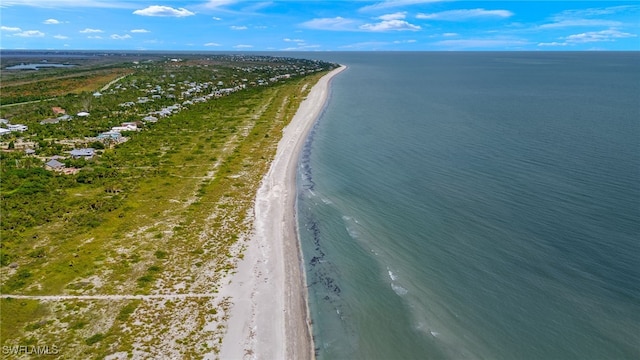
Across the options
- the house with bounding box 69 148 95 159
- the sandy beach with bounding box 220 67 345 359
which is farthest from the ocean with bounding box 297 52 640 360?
the house with bounding box 69 148 95 159

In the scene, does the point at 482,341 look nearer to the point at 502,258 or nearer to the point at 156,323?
the point at 502,258

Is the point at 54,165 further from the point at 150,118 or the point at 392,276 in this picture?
the point at 392,276

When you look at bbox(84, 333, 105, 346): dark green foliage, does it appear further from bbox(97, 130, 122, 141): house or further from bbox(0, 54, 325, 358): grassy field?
bbox(97, 130, 122, 141): house

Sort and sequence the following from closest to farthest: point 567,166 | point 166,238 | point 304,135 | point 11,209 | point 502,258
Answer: point 502,258 < point 166,238 < point 11,209 < point 567,166 < point 304,135

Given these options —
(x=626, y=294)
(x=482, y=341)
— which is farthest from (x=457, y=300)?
(x=626, y=294)

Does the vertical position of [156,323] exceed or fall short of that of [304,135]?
it falls short

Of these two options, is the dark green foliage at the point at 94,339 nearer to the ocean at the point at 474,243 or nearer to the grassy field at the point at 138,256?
the grassy field at the point at 138,256

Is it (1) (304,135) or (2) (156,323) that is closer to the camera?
(2) (156,323)
